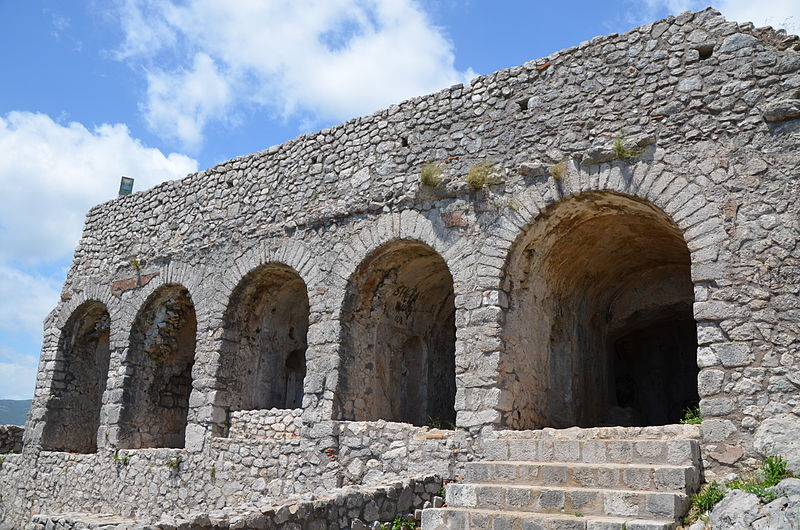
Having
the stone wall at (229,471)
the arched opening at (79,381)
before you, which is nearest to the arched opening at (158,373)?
the stone wall at (229,471)

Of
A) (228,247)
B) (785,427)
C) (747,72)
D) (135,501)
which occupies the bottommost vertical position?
(135,501)

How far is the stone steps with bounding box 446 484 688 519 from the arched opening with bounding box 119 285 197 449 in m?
7.98

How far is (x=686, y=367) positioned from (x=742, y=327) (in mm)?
7598

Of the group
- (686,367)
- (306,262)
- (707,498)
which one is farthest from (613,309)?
(707,498)

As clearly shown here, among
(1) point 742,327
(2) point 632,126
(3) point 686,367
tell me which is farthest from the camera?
(3) point 686,367

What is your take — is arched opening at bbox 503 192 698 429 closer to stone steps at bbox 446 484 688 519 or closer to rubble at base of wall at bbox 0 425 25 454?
stone steps at bbox 446 484 688 519

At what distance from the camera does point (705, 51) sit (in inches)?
324

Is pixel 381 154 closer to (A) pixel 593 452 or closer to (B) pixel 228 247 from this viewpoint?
(B) pixel 228 247

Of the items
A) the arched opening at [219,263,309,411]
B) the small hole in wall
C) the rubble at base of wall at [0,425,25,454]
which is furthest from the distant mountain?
the small hole in wall

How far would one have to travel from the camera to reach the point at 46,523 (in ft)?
28.5

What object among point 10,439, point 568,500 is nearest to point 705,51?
point 568,500

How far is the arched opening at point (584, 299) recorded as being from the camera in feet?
29.4

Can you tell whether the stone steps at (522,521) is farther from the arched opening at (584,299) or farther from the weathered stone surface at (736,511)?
the arched opening at (584,299)

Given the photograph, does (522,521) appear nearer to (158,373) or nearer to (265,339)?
(265,339)
